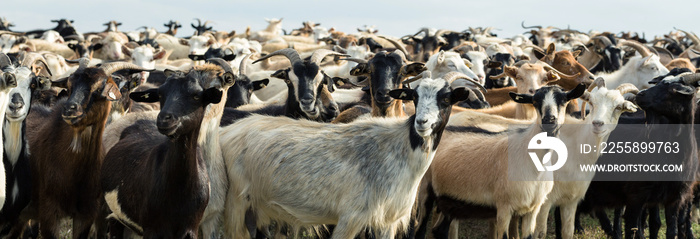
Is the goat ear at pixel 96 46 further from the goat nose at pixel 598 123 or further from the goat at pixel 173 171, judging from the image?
the goat nose at pixel 598 123

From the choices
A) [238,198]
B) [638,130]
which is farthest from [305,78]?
[638,130]

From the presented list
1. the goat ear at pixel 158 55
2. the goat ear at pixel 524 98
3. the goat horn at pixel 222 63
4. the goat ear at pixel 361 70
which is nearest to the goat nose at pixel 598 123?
the goat ear at pixel 524 98

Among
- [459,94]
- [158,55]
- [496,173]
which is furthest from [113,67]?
[158,55]

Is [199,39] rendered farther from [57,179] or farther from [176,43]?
[57,179]

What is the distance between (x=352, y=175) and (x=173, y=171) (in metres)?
1.37

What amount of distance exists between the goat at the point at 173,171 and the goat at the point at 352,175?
66cm

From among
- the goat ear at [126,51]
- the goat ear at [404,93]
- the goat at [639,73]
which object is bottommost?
the goat ear at [126,51]

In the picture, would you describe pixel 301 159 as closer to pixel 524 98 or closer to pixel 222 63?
pixel 222 63

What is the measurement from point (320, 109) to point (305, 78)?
0.37 metres

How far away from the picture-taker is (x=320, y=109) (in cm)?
854

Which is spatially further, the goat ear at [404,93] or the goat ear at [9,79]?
the goat ear at [404,93]

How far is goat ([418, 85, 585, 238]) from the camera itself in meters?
7.45

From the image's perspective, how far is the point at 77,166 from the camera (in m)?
6.77

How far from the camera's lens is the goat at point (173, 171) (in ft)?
18.2
